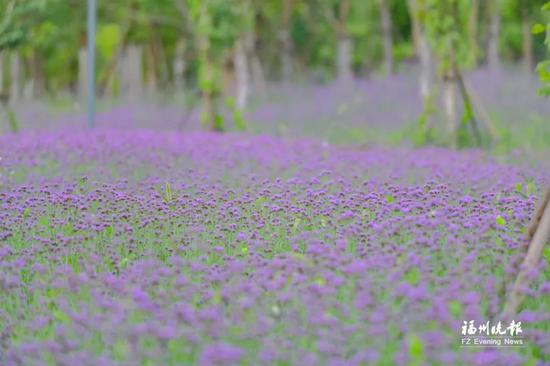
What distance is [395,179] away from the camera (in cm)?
798

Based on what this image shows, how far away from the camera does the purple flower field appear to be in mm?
3887

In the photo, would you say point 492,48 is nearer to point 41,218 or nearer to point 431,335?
point 41,218

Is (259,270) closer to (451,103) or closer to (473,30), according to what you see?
(451,103)

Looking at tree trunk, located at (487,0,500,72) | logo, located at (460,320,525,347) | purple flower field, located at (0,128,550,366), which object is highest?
tree trunk, located at (487,0,500,72)

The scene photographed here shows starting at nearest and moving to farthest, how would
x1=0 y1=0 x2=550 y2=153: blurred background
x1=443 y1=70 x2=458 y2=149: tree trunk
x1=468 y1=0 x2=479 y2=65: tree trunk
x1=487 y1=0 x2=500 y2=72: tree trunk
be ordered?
x1=443 y1=70 x2=458 y2=149: tree trunk
x1=0 y1=0 x2=550 y2=153: blurred background
x1=468 y1=0 x2=479 y2=65: tree trunk
x1=487 y1=0 x2=500 y2=72: tree trunk

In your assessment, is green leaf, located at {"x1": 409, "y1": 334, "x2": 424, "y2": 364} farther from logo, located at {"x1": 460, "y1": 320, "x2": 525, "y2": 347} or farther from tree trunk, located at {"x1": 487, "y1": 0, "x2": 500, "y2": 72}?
tree trunk, located at {"x1": 487, "y1": 0, "x2": 500, "y2": 72}

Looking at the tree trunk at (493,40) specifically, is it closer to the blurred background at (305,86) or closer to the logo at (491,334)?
the blurred background at (305,86)

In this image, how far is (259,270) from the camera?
15.6ft

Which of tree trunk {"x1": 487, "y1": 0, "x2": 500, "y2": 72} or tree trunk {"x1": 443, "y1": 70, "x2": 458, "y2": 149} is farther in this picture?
tree trunk {"x1": 487, "y1": 0, "x2": 500, "y2": 72}

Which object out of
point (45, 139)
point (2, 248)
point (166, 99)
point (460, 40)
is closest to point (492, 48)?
point (166, 99)

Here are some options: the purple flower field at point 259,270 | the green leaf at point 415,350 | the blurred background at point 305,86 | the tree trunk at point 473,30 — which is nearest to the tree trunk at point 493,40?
the blurred background at point 305,86

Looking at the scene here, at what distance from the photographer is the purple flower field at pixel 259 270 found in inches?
153

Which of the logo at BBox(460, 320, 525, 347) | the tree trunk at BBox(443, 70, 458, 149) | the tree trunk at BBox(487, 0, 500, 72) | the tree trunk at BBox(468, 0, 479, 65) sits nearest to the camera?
the logo at BBox(460, 320, 525, 347)

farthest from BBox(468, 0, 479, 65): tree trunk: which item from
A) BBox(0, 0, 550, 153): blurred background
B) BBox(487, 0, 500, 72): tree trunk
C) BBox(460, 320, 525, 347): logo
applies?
BBox(460, 320, 525, 347): logo
